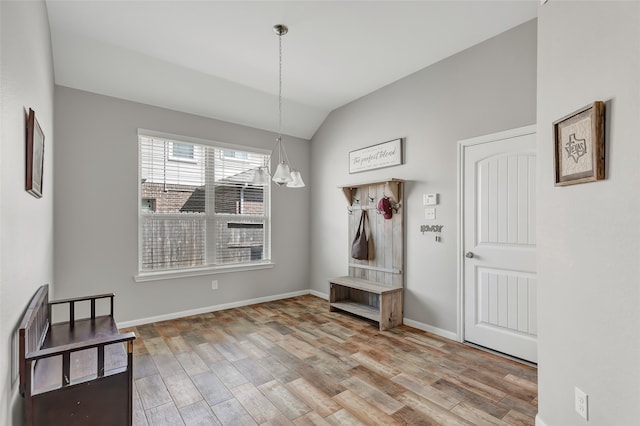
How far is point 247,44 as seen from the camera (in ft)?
10.0

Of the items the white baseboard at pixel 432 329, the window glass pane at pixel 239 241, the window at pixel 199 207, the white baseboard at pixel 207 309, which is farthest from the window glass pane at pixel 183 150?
the white baseboard at pixel 432 329

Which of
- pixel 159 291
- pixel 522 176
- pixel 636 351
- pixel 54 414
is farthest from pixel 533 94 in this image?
pixel 159 291

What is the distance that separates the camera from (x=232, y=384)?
2402 mm

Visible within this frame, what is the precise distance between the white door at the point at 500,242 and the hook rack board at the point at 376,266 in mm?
778

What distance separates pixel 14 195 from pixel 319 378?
224cm

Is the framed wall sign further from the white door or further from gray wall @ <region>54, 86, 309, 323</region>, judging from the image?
gray wall @ <region>54, 86, 309, 323</region>

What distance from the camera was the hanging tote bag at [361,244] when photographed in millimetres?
4125

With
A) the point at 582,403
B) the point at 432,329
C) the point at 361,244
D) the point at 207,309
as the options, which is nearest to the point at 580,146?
the point at 582,403

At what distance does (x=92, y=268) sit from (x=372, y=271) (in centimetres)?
329

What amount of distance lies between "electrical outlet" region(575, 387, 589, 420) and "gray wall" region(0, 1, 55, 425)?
2.48 metres

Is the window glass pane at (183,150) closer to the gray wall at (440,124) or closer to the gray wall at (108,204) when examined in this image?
the gray wall at (108,204)

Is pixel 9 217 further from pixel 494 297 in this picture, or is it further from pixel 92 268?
pixel 494 297

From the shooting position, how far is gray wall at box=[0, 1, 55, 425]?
123 centimetres

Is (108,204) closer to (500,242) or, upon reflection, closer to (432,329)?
(432,329)
